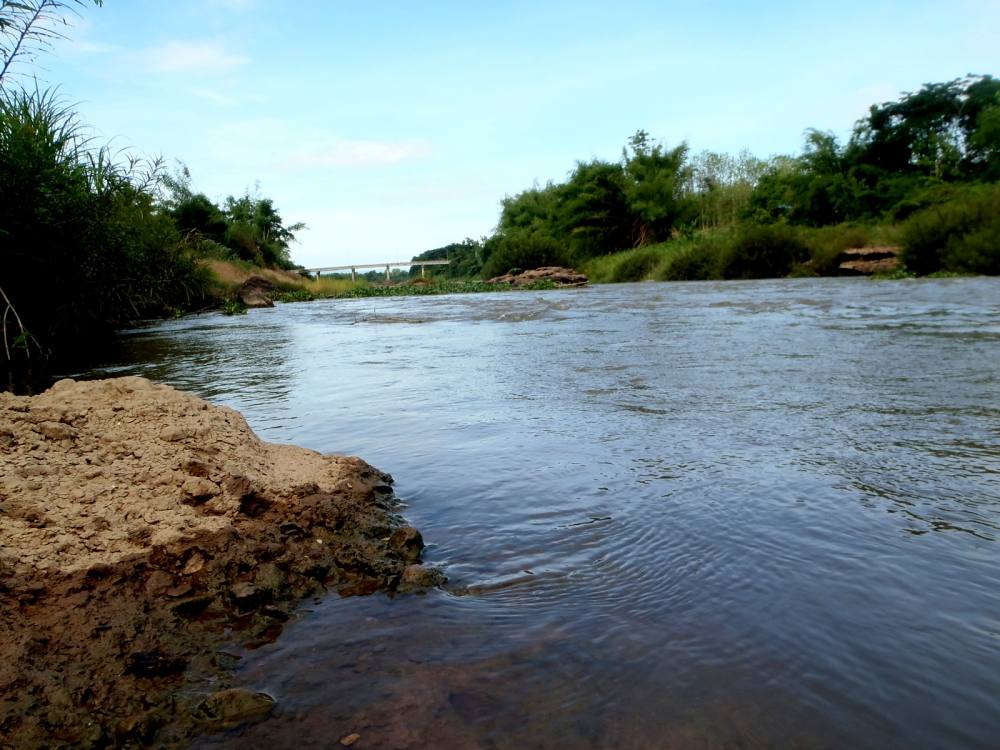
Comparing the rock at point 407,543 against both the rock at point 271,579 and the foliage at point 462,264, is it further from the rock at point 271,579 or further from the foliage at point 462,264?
the foliage at point 462,264

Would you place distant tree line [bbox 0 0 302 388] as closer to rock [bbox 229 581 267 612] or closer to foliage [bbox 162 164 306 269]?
rock [bbox 229 581 267 612]

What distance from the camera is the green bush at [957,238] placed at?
53.7 ft

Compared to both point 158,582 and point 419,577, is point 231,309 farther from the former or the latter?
point 419,577

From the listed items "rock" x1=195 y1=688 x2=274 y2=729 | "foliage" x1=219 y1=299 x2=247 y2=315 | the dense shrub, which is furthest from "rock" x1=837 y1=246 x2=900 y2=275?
"rock" x1=195 y1=688 x2=274 y2=729

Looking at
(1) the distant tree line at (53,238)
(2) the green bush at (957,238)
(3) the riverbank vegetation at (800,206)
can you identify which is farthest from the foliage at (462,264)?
(1) the distant tree line at (53,238)

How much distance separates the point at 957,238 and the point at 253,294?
69.4 feet

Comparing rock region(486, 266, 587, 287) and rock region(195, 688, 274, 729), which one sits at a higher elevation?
rock region(486, 266, 587, 287)

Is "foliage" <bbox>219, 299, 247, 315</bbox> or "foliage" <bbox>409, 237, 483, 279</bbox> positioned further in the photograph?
"foliage" <bbox>409, 237, 483, 279</bbox>

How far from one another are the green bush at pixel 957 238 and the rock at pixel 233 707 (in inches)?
750

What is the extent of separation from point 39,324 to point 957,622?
721 centimetres

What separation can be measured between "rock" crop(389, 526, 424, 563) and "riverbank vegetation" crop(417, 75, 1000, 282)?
60.3ft

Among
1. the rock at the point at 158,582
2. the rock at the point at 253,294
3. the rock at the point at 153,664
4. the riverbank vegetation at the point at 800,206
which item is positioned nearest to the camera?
the rock at the point at 153,664

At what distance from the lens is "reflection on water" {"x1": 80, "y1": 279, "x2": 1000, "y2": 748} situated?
→ 4.42 ft

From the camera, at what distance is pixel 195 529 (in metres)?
2.05
